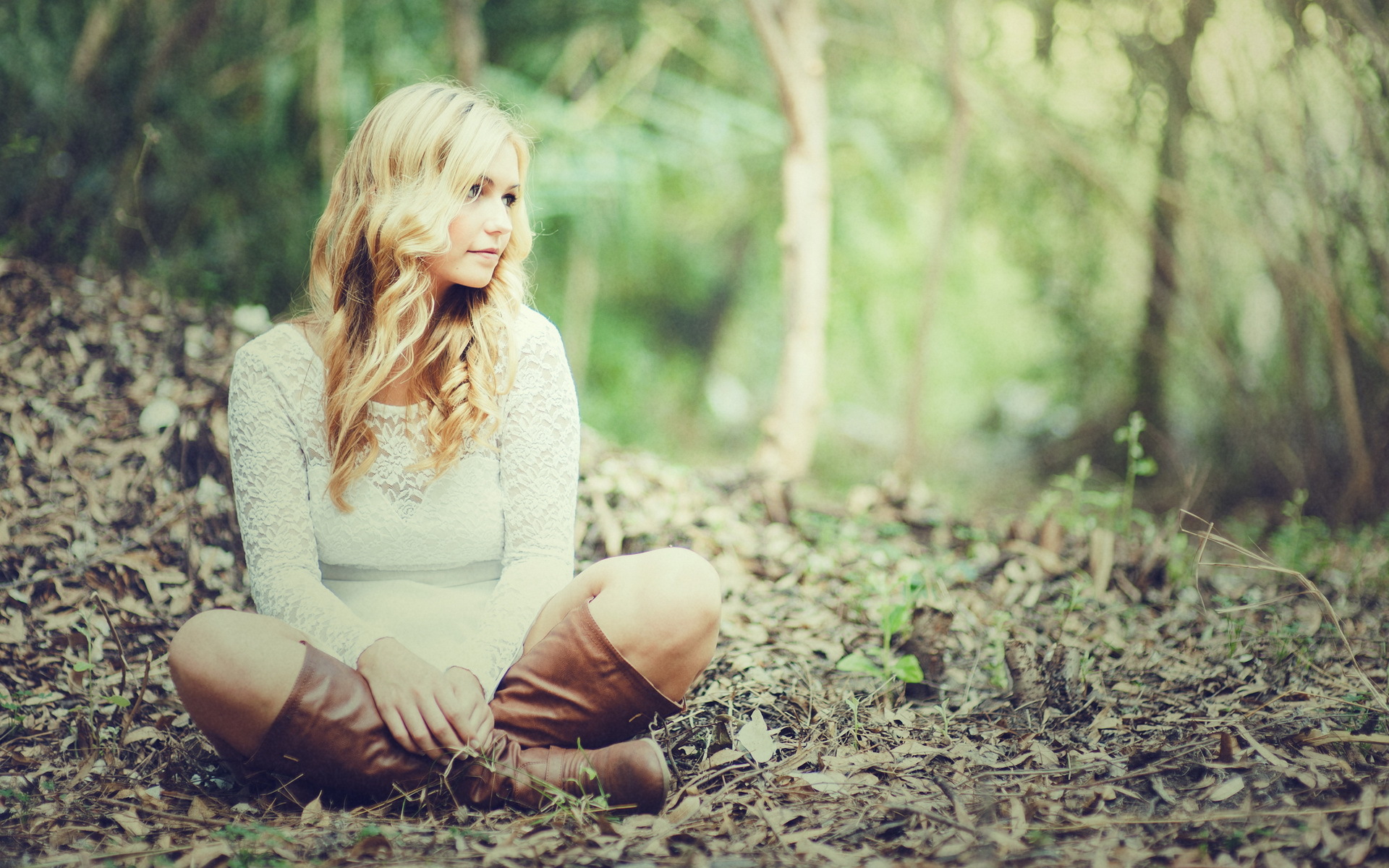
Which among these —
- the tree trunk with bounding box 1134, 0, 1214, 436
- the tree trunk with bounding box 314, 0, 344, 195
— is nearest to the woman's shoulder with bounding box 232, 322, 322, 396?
the tree trunk with bounding box 314, 0, 344, 195

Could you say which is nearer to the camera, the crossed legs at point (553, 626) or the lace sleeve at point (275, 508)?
the crossed legs at point (553, 626)

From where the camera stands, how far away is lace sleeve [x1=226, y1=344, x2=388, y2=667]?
76.3 inches

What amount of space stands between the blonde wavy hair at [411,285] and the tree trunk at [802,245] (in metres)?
2.13

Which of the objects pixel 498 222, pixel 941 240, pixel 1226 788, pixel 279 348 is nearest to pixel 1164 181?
pixel 941 240

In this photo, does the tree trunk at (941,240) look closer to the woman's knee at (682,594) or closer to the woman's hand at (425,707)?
the woman's knee at (682,594)

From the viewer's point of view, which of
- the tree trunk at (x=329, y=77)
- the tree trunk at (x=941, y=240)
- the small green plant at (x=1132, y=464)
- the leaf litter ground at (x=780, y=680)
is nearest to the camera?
the leaf litter ground at (x=780, y=680)

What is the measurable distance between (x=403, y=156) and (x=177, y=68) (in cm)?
308

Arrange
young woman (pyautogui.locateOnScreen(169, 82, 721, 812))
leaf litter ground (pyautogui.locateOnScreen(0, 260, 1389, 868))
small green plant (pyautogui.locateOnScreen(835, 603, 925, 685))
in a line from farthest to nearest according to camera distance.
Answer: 1. small green plant (pyautogui.locateOnScreen(835, 603, 925, 685))
2. young woman (pyautogui.locateOnScreen(169, 82, 721, 812))
3. leaf litter ground (pyautogui.locateOnScreen(0, 260, 1389, 868))

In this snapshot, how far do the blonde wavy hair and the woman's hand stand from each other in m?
0.44

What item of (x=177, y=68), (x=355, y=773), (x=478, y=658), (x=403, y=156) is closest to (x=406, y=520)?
(x=478, y=658)

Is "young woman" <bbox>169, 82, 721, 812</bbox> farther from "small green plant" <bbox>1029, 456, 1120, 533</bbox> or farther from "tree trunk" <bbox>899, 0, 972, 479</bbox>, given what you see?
"tree trunk" <bbox>899, 0, 972, 479</bbox>

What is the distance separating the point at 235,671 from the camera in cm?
171

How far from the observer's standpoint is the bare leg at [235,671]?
5.61 feet

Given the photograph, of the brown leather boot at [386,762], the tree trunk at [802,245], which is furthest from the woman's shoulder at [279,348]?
the tree trunk at [802,245]
